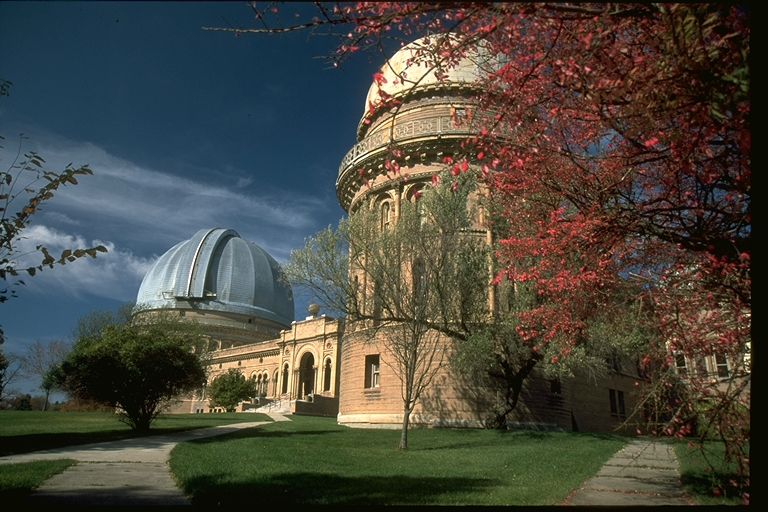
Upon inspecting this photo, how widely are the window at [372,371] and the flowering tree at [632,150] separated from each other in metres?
16.3

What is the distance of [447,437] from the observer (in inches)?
705

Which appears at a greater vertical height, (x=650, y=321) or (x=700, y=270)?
(x=700, y=270)

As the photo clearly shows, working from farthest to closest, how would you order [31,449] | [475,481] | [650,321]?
[31,449], [475,481], [650,321]

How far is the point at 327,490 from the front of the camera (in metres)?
7.46

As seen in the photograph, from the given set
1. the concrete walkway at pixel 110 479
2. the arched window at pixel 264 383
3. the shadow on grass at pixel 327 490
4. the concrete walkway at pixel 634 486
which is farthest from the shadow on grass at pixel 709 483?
the arched window at pixel 264 383

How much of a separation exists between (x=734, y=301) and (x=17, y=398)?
66657mm

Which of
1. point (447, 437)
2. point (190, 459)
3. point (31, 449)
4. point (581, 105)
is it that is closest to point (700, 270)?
point (581, 105)

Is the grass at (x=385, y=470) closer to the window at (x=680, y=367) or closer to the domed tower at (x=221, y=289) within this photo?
the window at (x=680, y=367)

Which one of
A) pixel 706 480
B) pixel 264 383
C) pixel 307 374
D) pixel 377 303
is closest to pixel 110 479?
pixel 706 480

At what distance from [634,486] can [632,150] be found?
5776 millimetres

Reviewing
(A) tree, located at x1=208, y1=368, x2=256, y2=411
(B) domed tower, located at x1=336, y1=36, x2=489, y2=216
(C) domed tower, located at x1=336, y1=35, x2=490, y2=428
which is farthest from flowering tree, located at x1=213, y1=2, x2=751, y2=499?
(A) tree, located at x1=208, y1=368, x2=256, y2=411

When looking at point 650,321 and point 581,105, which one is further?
point 650,321

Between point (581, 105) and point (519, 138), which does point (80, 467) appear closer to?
Answer: point (519, 138)

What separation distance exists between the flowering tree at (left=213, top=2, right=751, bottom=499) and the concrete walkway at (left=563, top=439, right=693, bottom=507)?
149 cm
